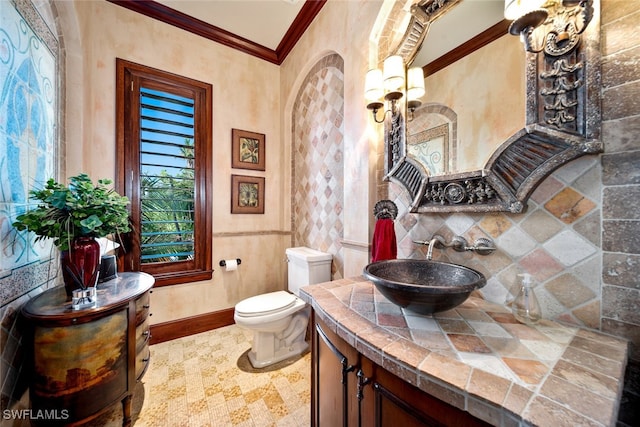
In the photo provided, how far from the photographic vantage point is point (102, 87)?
1.94 m

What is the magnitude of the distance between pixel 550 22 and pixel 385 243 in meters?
1.05

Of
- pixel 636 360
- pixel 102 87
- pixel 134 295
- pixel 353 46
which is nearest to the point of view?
pixel 636 360

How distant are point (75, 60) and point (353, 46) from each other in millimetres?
2050

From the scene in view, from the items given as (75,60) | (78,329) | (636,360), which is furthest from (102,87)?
(636,360)

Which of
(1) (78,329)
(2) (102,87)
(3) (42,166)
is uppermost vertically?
(2) (102,87)

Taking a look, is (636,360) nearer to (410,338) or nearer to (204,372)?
(410,338)

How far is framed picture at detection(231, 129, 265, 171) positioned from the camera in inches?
98.8

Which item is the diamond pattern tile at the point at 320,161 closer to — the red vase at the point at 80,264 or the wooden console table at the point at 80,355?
the wooden console table at the point at 80,355

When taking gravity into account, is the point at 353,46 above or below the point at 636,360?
above

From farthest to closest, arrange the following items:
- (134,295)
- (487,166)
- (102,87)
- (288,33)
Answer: (288,33), (102,87), (134,295), (487,166)

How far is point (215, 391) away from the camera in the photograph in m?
1.55

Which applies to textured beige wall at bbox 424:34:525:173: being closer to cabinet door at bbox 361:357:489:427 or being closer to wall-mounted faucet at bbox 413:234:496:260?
wall-mounted faucet at bbox 413:234:496:260

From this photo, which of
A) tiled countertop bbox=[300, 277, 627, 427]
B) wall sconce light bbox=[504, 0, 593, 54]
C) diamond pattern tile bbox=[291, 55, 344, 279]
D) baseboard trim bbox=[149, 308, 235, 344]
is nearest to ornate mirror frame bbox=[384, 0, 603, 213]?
wall sconce light bbox=[504, 0, 593, 54]

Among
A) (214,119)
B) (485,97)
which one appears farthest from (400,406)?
(214,119)
